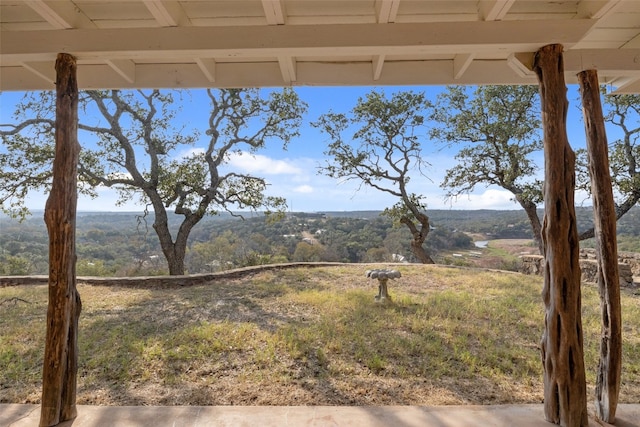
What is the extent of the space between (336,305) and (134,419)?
2.49m

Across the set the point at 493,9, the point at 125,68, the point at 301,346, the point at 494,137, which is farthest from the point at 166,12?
the point at 494,137

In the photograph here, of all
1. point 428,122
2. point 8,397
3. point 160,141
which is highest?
point 428,122

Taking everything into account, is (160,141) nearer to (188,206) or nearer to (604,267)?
(188,206)

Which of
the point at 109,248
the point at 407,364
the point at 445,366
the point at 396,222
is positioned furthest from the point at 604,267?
the point at 109,248

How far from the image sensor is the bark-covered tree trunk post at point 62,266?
164 centimetres

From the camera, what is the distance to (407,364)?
252 centimetres

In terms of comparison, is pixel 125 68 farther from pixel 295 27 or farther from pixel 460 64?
pixel 460 64

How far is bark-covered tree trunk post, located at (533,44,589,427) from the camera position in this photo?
1611mm

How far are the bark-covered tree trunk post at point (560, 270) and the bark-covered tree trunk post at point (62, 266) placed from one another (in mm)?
2469

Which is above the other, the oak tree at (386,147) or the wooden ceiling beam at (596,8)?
the oak tree at (386,147)

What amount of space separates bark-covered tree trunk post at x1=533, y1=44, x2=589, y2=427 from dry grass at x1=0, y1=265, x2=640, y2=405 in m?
0.47

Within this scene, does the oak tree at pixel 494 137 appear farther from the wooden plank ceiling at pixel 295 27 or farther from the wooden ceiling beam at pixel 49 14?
the wooden ceiling beam at pixel 49 14

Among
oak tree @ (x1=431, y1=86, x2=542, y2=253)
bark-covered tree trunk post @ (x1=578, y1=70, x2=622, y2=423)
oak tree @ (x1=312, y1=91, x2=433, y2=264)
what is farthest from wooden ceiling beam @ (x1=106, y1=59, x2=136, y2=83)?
oak tree @ (x1=431, y1=86, x2=542, y2=253)

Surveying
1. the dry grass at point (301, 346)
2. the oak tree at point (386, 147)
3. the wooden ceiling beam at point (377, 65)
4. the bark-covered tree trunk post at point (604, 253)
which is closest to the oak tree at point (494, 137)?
the oak tree at point (386, 147)
